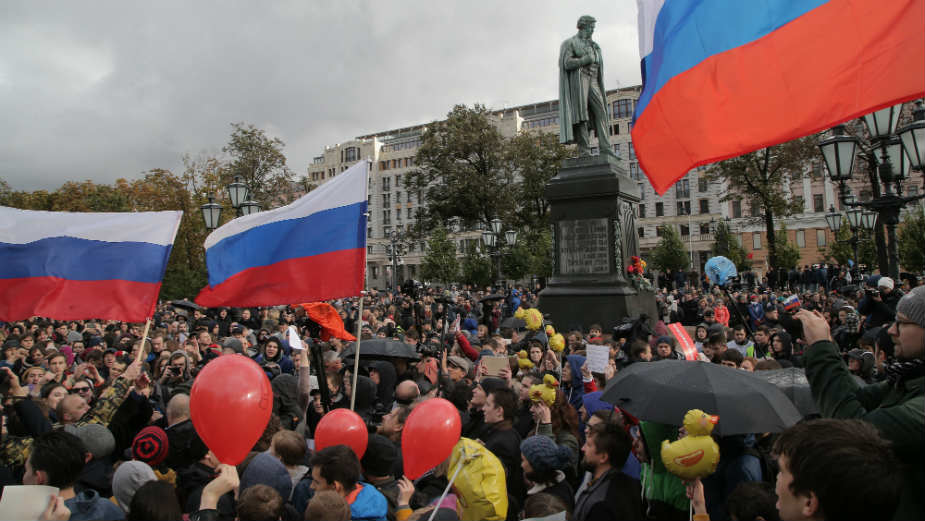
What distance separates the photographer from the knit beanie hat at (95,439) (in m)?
4.23

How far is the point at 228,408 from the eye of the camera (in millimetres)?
3834

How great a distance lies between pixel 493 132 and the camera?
4941cm

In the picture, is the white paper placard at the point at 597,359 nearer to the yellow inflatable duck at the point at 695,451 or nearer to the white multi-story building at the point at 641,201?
the yellow inflatable duck at the point at 695,451

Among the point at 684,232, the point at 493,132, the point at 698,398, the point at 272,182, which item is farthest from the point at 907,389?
the point at 684,232

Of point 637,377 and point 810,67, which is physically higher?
point 810,67

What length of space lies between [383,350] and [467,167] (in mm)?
42593

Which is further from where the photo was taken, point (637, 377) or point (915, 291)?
point (637, 377)

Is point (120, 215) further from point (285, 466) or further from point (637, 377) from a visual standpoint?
point (637, 377)

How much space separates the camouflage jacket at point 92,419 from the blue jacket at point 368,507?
8.62 ft

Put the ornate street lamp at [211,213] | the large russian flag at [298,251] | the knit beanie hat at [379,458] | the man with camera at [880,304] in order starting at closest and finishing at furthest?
the knit beanie hat at [379,458]
the large russian flag at [298,251]
the man with camera at [880,304]
the ornate street lamp at [211,213]

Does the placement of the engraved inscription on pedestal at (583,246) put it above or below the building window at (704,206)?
below

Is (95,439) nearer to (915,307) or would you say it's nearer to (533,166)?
(915,307)

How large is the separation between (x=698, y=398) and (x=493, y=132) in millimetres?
47103

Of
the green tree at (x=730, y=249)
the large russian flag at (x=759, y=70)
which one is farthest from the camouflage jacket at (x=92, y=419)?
the green tree at (x=730, y=249)
